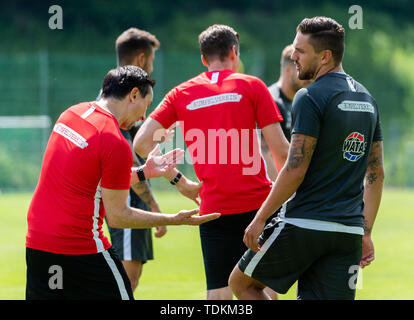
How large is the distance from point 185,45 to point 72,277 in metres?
34.4

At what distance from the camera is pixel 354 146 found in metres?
4.45

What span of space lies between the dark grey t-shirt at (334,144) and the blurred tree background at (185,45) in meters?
21.9

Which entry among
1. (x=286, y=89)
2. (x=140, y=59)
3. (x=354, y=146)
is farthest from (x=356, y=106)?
(x=286, y=89)

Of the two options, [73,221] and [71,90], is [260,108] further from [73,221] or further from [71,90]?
[71,90]

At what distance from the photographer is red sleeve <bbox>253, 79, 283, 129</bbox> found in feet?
17.7

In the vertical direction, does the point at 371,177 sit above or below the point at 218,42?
below

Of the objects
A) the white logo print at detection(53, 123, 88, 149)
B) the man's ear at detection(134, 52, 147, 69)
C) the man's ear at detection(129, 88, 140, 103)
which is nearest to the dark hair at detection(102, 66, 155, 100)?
the man's ear at detection(129, 88, 140, 103)

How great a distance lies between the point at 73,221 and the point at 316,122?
1.67 meters

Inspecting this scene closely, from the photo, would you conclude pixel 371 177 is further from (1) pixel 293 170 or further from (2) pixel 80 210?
(2) pixel 80 210

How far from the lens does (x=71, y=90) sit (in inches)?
1064

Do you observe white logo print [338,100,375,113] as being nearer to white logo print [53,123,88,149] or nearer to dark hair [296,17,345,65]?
dark hair [296,17,345,65]

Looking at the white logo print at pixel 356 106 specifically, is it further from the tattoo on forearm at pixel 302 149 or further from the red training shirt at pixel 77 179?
the red training shirt at pixel 77 179

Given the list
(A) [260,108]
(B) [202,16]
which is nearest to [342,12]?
(B) [202,16]
